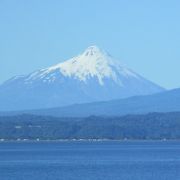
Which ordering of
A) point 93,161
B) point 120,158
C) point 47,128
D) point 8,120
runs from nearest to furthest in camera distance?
point 93,161 < point 120,158 < point 47,128 < point 8,120

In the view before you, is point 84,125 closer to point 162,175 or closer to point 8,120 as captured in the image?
point 8,120

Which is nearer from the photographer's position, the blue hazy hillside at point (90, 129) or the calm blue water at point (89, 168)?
the calm blue water at point (89, 168)

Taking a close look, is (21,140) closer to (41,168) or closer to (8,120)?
(8,120)

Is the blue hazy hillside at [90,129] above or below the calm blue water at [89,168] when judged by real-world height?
above

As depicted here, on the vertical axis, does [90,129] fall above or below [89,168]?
above

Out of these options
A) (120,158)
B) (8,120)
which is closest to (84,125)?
(8,120)

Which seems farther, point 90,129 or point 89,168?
point 90,129

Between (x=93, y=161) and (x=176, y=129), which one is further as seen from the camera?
(x=176, y=129)

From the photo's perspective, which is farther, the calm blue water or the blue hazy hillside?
the blue hazy hillside

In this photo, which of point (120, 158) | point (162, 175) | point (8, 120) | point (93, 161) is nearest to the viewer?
point (162, 175)

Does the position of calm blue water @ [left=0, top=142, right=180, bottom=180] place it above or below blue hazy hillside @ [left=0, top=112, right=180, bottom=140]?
below
